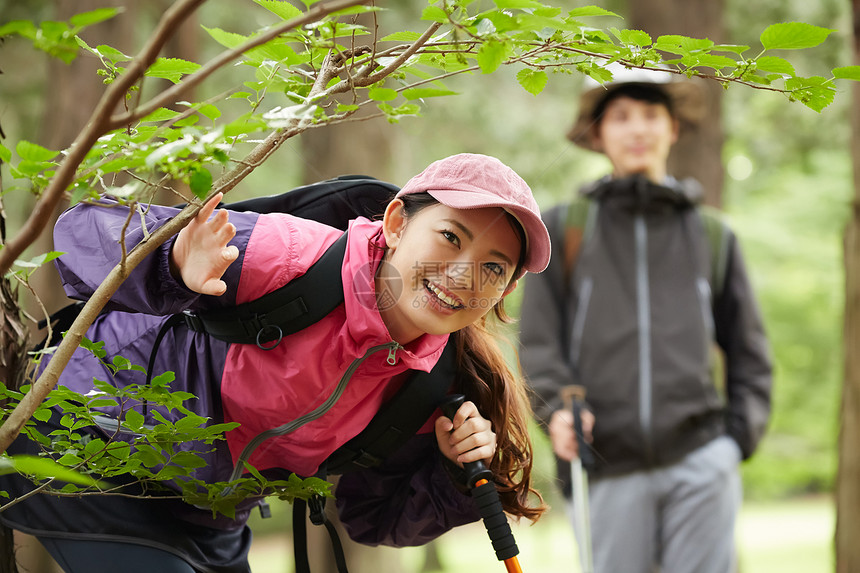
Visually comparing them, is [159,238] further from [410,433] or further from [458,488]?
[458,488]

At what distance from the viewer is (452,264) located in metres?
1.72

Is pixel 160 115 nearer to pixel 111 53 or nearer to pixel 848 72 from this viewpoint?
pixel 111 53

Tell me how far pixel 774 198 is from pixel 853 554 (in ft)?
41.9

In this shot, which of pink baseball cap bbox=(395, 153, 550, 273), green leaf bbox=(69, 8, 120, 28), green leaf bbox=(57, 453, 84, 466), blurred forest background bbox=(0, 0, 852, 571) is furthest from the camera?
blurred forest background bbox=(0, 0, 852, 571)

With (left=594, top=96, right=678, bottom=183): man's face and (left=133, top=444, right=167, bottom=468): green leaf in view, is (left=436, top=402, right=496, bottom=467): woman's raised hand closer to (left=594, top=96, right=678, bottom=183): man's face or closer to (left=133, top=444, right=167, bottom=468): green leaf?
(left=133, top=444, right=167, bottom=468): green leaf

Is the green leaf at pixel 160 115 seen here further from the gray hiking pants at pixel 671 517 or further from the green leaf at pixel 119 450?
the gray hiking pants at pixel 671 517

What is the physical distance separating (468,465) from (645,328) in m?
1.90

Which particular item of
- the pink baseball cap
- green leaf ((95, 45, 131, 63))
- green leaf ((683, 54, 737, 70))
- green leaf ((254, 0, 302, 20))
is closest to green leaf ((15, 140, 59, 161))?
green leaf ((95, 45, 131, 63))

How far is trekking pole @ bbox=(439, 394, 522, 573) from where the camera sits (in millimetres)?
1779

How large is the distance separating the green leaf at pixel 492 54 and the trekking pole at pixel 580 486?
236 cm

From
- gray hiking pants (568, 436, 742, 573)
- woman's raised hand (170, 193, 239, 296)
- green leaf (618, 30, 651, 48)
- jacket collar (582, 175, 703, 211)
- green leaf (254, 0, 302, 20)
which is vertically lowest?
gray hiking pants (568, 436, 742, 573)

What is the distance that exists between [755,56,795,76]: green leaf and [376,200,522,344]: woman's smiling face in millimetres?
577

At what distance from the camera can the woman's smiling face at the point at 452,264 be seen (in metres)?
1.72

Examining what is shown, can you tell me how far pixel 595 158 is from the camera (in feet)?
37.5
